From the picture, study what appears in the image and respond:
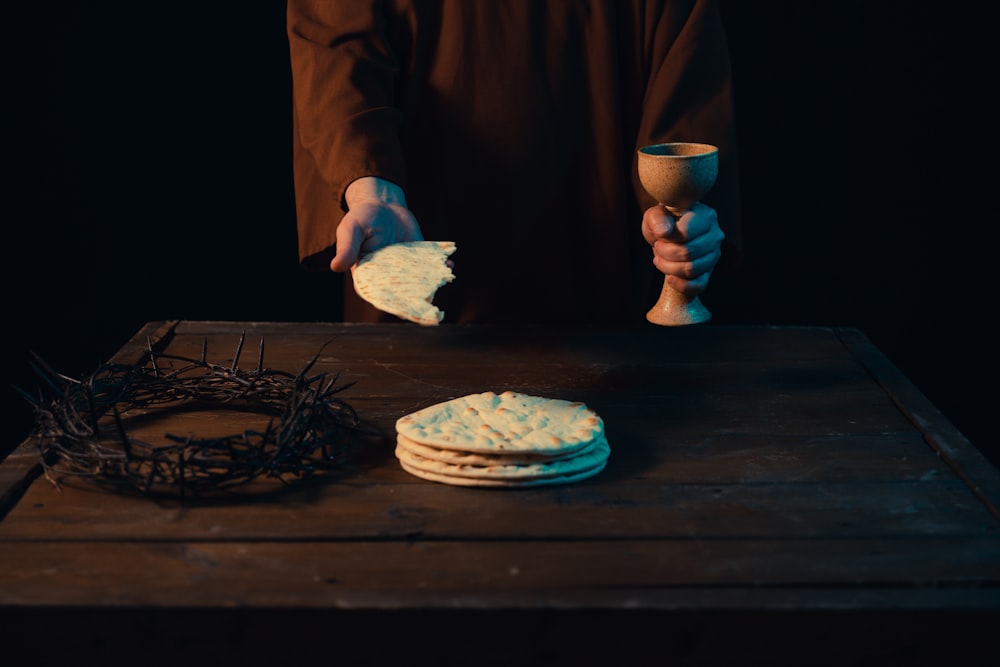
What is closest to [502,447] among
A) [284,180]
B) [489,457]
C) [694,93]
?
[489,457]

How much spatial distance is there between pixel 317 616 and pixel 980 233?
8.90 ft

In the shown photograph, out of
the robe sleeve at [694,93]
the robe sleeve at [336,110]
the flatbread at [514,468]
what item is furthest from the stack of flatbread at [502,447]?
the robe sleeve at [694,93]

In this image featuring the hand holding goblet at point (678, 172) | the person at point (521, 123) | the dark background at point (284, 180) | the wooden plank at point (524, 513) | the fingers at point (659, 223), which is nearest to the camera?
the wooden plank at point (524, 513)

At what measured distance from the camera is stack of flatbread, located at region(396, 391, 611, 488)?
4.91 ft

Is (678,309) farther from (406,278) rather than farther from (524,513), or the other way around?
(524,513)

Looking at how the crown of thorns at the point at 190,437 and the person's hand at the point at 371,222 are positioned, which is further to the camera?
the person's hand at the point at 371,222

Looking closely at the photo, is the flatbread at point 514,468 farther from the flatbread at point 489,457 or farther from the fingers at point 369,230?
the fingers at point 369,230

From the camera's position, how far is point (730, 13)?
10.7 ft

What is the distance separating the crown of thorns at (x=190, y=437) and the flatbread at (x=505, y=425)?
0.12m

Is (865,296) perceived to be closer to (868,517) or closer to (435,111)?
(435,111)

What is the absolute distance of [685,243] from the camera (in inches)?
83.5

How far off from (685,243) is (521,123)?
0.53 m

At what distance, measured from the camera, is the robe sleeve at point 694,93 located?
2.41 meters

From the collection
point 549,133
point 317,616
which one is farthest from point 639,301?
point 317,616
